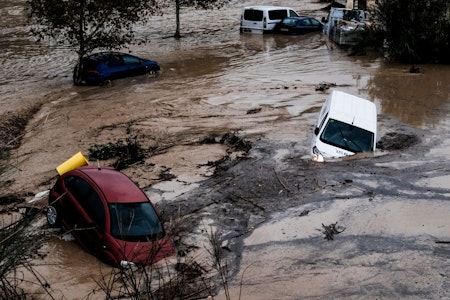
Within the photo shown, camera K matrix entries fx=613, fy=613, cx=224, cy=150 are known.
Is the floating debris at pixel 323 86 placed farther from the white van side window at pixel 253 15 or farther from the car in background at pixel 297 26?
the white van side window at pixel 253 15

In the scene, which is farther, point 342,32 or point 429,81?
point 342,32

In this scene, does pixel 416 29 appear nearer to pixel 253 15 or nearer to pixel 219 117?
pixel 253 15

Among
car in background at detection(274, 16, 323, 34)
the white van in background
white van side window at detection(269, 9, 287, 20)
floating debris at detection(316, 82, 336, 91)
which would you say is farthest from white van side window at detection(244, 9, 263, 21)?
floating debris at detection(316, 82, 336, 91)

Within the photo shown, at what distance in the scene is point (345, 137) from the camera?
14383mm

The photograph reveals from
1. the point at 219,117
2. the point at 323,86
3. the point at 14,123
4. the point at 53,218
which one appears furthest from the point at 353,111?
the point at 14,123

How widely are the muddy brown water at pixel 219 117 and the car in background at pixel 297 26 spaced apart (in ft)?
1.99

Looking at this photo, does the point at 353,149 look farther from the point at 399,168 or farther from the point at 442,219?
the point at 442,219

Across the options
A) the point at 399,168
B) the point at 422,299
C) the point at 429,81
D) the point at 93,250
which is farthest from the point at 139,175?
the point at 429,81

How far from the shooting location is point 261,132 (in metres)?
17.0

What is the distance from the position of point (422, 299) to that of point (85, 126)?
12.2m

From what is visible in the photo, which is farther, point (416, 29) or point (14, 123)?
point (416, 29)

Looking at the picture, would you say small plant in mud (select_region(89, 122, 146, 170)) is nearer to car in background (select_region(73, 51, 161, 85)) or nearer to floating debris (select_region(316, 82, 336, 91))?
car in background (select_region(73, 51, 161, 85))

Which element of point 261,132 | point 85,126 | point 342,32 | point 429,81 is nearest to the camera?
point 261,132

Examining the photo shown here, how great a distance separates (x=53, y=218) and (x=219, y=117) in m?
8.66
